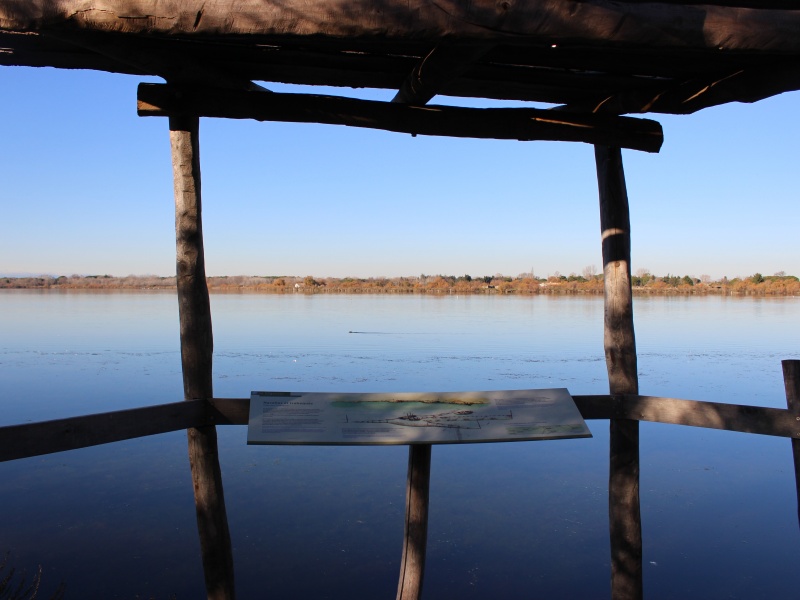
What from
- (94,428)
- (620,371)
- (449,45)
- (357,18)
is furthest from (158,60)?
(620,371)

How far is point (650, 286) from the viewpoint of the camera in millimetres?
44219

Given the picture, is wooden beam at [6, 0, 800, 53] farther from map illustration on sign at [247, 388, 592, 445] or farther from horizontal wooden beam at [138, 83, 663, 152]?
map illustration on sign at [247, 388, 592, 445]

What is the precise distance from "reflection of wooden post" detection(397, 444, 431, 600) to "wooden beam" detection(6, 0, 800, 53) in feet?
5.39

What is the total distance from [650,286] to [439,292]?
12276 mm

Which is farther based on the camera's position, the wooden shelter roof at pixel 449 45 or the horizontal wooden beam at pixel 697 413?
the horizontal wooden beam at pixel 697 413

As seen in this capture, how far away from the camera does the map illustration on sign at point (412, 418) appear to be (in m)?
2.64

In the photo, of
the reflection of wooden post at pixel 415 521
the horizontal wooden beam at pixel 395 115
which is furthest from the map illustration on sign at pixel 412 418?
the horizontal wooden beam at pixel 395 115

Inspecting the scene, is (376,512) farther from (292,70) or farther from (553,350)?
(553,350)

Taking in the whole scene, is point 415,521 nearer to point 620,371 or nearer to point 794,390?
point 620,371

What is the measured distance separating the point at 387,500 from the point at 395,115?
388 centimetres

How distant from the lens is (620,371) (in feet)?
11.0

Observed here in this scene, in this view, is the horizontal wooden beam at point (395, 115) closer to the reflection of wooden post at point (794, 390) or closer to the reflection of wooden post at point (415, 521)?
the reflection of wooden post at point (794, 390)

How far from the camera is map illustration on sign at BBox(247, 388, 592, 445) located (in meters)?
2.64

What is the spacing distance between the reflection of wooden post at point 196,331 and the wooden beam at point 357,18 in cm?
107
